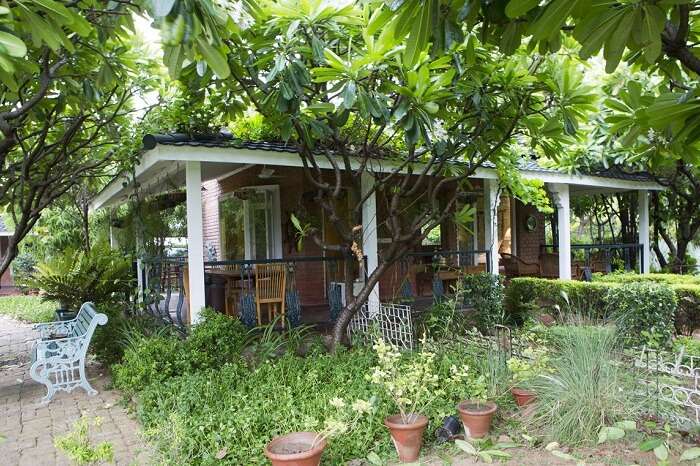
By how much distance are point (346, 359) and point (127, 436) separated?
7.82 ft

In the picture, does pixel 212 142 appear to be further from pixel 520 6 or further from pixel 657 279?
pixel 657 279

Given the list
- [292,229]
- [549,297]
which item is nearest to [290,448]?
[292,229]

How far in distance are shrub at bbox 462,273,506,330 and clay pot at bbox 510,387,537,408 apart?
3935 millimetres

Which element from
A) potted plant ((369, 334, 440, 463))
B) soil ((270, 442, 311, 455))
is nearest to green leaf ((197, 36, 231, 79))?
soil ((270, 442, 311, 455))

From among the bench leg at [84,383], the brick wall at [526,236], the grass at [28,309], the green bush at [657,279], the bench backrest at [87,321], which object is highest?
the brick wall at [526,236]

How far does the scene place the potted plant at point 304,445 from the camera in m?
3.49

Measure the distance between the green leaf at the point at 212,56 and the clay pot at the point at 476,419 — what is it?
11.2 ft

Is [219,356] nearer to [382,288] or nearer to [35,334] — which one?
[382,288]

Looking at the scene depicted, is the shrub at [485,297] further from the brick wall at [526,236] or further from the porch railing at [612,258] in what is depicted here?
the brick wall at [526,236]

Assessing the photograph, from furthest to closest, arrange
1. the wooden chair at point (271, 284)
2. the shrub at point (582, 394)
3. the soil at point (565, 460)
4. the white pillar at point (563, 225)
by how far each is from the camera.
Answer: the white pillar at point (563, 225) < the wooden chair at point (271, 284) < the shrub at point (582, 394) < the soil at point (565, 460)

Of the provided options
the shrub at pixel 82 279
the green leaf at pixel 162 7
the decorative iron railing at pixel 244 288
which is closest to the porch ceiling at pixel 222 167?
the decorative iron railing at pixel 244 288

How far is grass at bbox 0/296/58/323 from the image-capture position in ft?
41.7

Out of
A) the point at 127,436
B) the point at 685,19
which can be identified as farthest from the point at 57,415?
the point at 685,19

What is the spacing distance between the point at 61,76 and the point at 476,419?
4.82 meters
